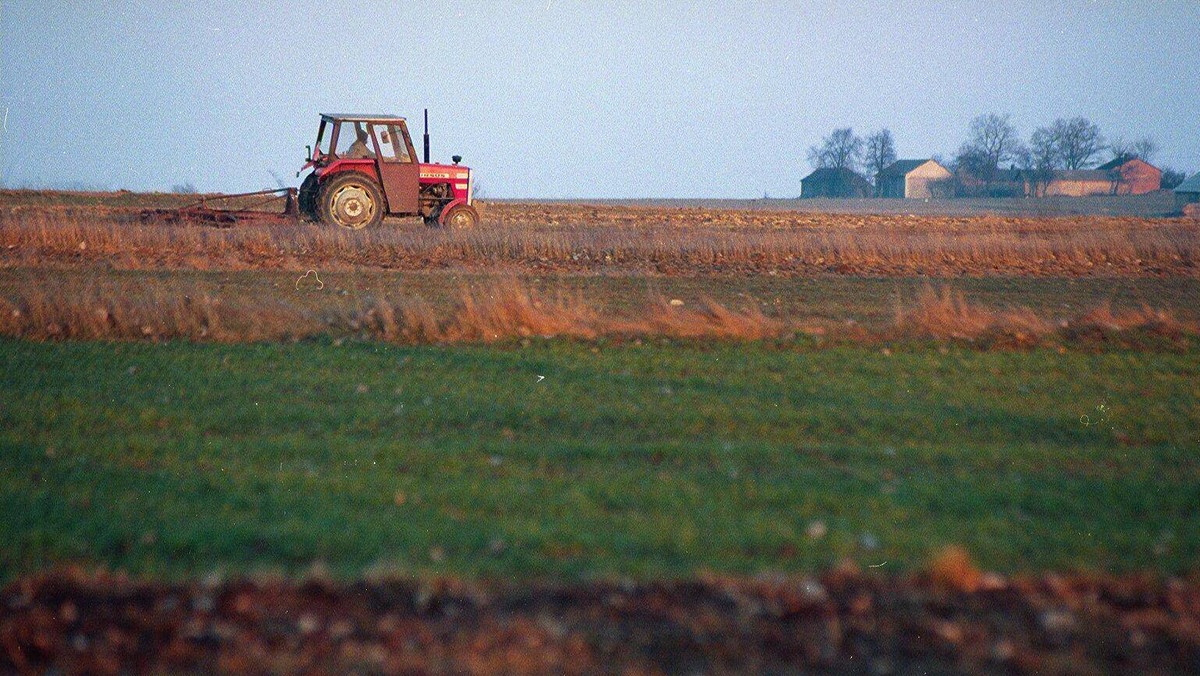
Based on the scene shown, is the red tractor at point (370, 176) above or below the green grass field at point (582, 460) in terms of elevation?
above

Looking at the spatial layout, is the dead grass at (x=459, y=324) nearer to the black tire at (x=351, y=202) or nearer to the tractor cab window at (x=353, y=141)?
the black tire at (x=351, y=202)

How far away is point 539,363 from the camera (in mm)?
9141

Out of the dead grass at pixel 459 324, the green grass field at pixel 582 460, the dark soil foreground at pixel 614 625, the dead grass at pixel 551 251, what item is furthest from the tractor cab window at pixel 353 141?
the dark soil foreground at pixel 614 625

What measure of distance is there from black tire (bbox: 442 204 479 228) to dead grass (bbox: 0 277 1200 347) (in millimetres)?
12133

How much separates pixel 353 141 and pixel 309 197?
5.37ft

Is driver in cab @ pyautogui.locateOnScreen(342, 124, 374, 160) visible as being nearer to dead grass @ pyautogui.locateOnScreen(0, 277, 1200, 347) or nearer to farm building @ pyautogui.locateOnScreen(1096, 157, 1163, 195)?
dead grass @ pyautogui.locateOnScreen(0, 277, 1200, 347)

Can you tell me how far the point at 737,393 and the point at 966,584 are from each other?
150 inches

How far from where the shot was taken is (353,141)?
899 inches

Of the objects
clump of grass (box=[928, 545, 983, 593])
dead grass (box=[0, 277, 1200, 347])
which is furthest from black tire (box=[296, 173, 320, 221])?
clump of grass (box=[928, 545, 983, 593])

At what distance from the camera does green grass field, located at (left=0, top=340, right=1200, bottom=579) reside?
4715mm

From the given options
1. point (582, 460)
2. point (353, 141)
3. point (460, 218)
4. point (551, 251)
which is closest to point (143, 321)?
point (582, 460)

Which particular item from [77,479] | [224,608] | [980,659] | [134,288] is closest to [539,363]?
[77,479]

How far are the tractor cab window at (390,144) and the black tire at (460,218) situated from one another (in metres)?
1.54

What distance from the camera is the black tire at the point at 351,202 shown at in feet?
72.0
